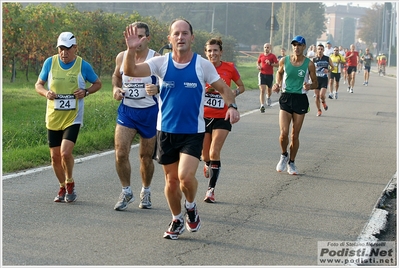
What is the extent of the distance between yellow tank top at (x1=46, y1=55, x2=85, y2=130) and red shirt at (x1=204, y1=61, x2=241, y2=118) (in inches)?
61.8

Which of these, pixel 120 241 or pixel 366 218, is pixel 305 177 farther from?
pixel 120 241

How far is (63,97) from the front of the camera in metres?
8.85

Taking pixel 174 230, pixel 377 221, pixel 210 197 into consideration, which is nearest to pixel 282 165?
pixel 210 197

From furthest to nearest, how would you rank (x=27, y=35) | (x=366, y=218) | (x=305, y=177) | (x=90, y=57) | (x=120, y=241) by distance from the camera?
(x=90, y=57) → (x=27, y=35) → (x=305, y=177) → (x=366, y=218) → (x=120, y=241)

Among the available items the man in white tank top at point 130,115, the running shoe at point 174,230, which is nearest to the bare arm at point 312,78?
the man in white tank top at point 130,115

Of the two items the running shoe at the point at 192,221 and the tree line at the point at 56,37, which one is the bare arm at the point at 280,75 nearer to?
the running shoe at the point at 192,221

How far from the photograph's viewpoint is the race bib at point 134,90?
8.41 meters

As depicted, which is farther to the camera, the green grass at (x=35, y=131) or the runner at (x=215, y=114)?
the green grass at (x=35, y=131)

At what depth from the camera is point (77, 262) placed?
20.6ft

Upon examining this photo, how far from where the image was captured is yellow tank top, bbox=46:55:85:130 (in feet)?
29.1

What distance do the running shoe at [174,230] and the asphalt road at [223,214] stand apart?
7cm

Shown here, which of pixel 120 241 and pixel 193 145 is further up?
pixel 193 145

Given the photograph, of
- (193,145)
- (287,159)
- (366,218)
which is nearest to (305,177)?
(287,159)

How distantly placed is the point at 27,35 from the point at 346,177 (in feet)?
64.1
